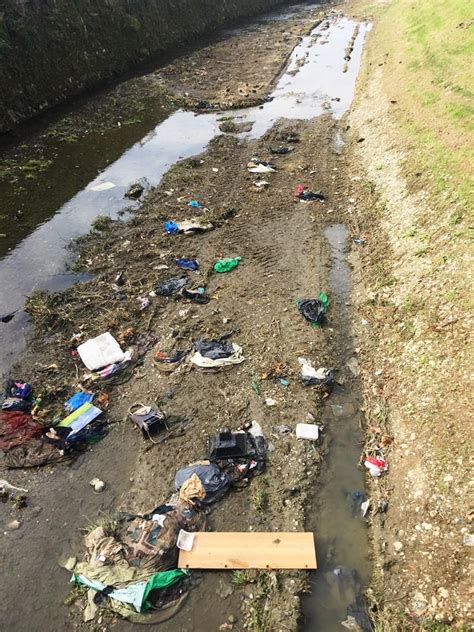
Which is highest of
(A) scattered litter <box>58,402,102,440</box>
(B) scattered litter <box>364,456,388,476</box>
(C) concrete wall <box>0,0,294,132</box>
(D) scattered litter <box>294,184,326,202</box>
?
(C) concrete wall <box>0,0,294,132</box>

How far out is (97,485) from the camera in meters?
5.97

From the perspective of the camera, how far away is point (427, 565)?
16.0ft

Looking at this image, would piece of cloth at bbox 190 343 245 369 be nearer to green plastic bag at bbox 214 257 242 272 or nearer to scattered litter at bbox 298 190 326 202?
green plastic bag at bbox 214 257 242 272

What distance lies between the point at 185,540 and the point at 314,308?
4.99m

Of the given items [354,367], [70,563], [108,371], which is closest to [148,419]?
[108,371]

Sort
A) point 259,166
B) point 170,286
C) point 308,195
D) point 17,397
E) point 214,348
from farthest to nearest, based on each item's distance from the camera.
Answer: point 259,166
point 308,195
point 170,286
point 214,348
point 17,397

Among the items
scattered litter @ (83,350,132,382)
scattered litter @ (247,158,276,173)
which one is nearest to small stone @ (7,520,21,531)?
scattered litter @ (83,350,132,382)

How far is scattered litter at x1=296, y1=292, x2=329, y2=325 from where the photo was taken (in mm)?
8312

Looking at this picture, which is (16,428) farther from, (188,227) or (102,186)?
(102,186)

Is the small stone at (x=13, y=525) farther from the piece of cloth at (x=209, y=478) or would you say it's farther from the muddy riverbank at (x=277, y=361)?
the piece of cloth at (x=209, y=478)

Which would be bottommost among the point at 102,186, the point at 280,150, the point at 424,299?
the point at 424,299

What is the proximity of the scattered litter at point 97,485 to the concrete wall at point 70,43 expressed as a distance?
50.0 ft

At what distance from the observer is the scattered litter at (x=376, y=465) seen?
19.6 ft

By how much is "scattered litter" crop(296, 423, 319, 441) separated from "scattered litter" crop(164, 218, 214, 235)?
21.1ft
